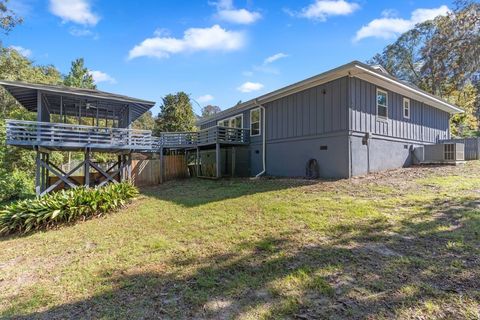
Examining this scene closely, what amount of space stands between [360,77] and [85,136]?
11.4 m

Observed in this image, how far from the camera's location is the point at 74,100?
12.8 meters

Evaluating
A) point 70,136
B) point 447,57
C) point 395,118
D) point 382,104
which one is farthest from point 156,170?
point 447,57

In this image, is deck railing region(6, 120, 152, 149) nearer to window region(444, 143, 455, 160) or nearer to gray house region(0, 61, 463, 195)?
gray house region(0, 61, 463, 195)

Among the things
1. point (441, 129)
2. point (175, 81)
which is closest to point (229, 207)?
point (441, 129)

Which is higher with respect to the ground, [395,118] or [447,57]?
[447,57]

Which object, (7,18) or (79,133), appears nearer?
(79,133)

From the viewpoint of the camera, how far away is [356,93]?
34.0ft

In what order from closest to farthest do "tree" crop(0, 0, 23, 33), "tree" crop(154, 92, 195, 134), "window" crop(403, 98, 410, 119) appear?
"window" crop(403, 98, 410, 119) < "tree" crop(0, 0, 23, 33) < "tree" crop(154, 92, 195, 134)

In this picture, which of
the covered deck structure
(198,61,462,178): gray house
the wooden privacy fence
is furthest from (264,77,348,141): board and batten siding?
the wooden privacy fence

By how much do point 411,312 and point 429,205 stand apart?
4.28 m

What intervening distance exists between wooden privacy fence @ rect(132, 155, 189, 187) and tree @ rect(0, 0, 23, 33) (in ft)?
34.6

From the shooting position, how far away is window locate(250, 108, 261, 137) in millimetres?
14805

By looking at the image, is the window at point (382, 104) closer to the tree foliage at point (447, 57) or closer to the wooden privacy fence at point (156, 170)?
the wooden privacy fence at point (156, 170)

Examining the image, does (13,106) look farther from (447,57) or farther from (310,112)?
(447,57)
